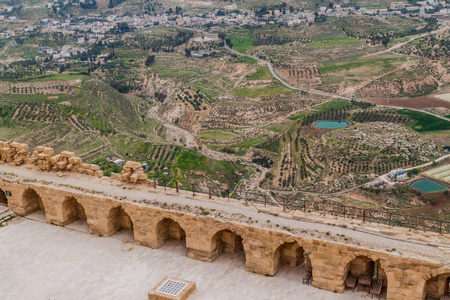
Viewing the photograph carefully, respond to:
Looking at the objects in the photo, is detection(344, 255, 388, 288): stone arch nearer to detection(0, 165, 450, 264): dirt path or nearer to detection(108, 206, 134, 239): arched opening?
detection(0, 165, 450, 264): dirt path

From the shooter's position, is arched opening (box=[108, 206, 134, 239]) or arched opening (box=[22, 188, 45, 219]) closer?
arched opening (box=[108, 206, 134, 239])

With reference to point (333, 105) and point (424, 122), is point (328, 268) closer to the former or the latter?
point (424, 122)

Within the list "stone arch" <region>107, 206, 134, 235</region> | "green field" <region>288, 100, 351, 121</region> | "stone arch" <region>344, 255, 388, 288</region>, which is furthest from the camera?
"green field" <region>288, 100, 351, 121</region>

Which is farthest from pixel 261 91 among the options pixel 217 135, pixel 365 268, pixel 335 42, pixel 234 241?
pixel 365 268

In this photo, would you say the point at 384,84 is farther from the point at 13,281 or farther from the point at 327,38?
the point at 13,281

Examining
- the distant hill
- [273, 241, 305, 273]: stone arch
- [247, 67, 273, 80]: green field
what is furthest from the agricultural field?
[273, 241, 305, 273]: stone arch

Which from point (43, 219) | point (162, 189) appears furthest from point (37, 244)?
point (162, 189)

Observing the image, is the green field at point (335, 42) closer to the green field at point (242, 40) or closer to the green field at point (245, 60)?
the green field at point (242, 40)
